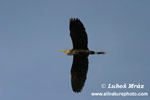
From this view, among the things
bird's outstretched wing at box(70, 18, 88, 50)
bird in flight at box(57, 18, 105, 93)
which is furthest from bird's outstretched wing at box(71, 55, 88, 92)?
bird's outstretched wing at box(70, 18, 88, 50)

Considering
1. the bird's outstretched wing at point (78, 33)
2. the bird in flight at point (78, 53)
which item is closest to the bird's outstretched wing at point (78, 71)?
the bird in flight at point (78, 53)

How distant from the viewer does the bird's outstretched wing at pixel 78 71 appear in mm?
30141

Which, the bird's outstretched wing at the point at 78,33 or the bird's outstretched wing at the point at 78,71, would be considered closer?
the bird's outstretched wing at the point at 78,33

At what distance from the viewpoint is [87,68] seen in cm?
3003

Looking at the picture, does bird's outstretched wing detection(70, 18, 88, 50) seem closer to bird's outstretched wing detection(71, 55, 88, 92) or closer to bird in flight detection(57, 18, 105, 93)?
bird in flight detection(57, 18, 105, 93)

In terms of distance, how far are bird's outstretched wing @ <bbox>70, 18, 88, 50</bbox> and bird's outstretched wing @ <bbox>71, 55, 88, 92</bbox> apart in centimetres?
124

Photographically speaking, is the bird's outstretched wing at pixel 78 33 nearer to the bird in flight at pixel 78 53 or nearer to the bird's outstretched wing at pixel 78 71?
the bird in flight at pixel 78 53

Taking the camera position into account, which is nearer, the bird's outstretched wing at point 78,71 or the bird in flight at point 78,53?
the bird in flight at point 78,53

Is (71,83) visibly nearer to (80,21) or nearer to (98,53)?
(98,53)

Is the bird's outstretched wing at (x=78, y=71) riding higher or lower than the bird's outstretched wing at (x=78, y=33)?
lower

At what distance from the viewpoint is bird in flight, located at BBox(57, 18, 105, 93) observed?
2884cm

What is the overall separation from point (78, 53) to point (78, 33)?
1803 millimetres

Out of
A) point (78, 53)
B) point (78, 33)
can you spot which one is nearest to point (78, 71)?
point (78, 53)

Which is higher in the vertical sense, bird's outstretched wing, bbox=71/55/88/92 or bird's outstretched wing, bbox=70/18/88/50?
bird's outstretched wing, bbox=70/18/88/50
